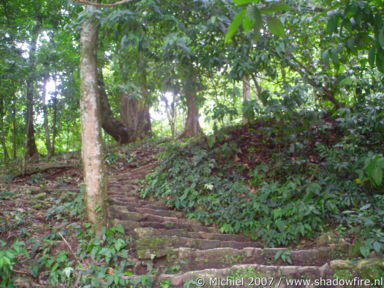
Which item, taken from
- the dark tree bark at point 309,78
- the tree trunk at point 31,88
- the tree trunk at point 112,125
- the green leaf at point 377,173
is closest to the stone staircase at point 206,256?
the green leaf at point 377,173

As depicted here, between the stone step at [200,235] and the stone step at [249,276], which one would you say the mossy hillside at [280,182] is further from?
the stone step at [249,276]

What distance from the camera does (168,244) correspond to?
4.28 meters

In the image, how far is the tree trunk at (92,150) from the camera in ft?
14.5

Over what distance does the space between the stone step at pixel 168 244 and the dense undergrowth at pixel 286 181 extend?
1.37ft

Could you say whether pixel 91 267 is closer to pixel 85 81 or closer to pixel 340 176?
pixel 85 81

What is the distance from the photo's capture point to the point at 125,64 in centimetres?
579

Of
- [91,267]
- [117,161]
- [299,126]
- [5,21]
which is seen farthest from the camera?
[117,161]

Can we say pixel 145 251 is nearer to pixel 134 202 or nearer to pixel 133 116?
pixel 134 202

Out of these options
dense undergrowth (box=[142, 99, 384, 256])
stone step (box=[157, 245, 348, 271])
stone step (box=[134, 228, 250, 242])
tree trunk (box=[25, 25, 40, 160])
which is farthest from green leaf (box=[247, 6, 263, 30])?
tree trunk (box=[25, 25, 40, 160])

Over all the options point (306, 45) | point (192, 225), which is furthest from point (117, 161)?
A: point (306, 45)

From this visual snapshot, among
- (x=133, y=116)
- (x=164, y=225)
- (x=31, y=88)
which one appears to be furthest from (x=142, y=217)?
(x=133, y=116)

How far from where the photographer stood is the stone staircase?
3.56m

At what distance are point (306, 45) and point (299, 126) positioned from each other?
166 centimetres

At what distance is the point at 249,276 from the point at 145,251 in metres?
1.37
